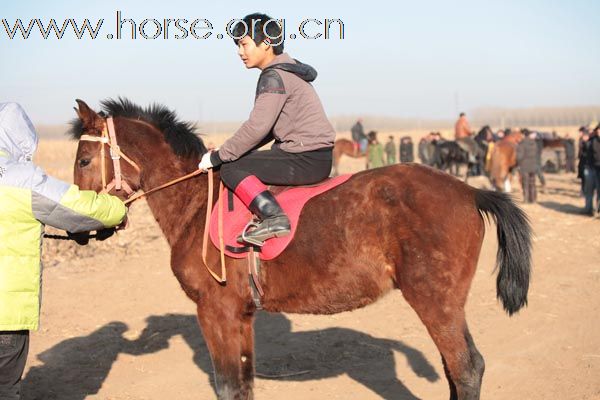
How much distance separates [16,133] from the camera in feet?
12.7

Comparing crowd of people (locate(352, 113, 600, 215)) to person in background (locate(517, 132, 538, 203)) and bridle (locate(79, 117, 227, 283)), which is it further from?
bridle (locate(79, 117, 227, 283))

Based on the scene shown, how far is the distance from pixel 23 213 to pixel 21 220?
5 cm

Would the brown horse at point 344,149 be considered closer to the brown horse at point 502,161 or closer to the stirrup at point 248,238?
→ the brown horse at point 502,161

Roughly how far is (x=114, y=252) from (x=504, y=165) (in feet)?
40.6

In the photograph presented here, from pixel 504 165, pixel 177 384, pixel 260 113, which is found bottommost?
pixel 177 384

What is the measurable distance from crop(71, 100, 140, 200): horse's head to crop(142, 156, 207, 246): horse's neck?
7.9 inches

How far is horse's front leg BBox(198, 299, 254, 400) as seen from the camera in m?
4.74

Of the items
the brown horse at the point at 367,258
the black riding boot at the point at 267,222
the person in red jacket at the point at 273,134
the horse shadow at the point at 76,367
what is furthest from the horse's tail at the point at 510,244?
the horse shadow at the point at 76,367

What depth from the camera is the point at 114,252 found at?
38.3 ft

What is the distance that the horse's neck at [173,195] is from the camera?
16.7 feet

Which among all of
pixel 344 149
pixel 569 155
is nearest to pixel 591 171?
pixel 569 155

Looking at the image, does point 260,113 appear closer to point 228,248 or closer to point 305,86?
point 305,86

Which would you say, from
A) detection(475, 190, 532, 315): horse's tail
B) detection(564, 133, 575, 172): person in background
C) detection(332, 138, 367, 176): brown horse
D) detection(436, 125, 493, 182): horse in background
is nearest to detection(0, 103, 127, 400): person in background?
detection(475, 190, 532, 315): horse's tail

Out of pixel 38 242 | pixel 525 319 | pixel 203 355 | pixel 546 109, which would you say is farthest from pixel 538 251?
pixel 546 109
